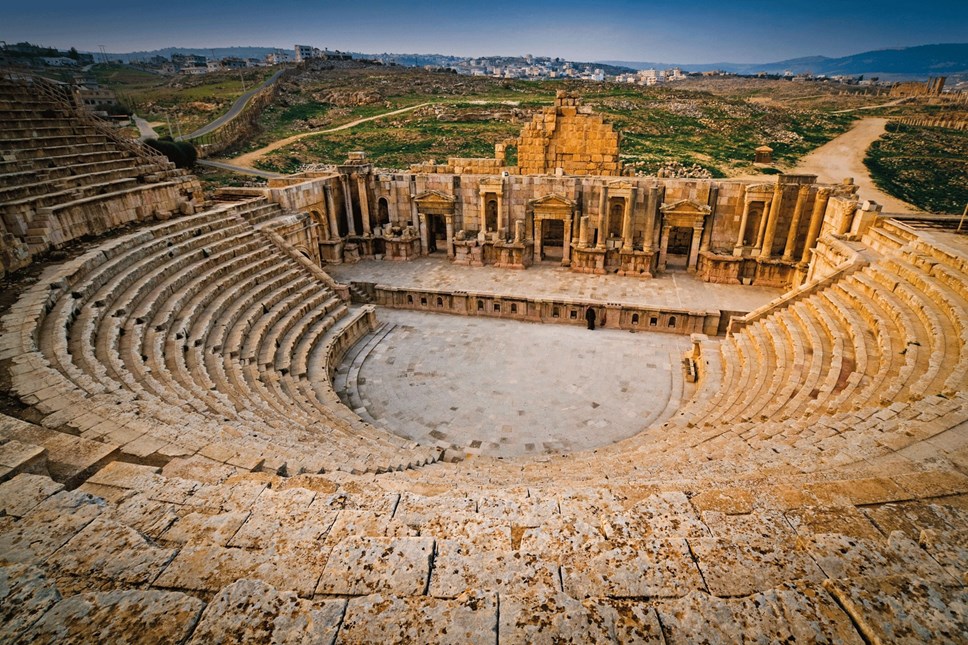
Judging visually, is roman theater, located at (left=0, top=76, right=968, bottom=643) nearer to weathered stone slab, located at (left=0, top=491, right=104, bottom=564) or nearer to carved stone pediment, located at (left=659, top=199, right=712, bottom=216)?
weathered stone slab, located at (left=0, top=491, right=104, bottom=564)

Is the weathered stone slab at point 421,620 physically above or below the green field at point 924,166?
above

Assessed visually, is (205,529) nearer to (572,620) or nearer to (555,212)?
(572,620)

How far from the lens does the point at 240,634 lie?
257cm

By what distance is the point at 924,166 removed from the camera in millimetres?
40531

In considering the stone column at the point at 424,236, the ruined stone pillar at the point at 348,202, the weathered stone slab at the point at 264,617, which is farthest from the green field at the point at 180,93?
the weathered stone slab at the point at 264,617

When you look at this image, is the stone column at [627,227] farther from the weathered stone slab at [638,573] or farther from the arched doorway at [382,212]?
the weathered stone slab at [638,573]

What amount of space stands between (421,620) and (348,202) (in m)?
21.5

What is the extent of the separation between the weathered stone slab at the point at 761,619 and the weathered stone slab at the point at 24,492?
487cm

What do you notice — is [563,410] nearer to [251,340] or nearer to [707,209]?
[251,340]

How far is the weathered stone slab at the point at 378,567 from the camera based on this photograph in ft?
9.96

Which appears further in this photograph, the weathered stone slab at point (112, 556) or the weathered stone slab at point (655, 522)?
the weathered stone slab at point (655, 522)

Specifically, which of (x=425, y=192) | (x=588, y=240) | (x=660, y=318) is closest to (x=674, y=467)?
(x=660, y=318)

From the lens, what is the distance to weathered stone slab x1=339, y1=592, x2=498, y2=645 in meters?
2.57

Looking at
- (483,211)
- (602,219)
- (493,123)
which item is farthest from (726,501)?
(493,123)
